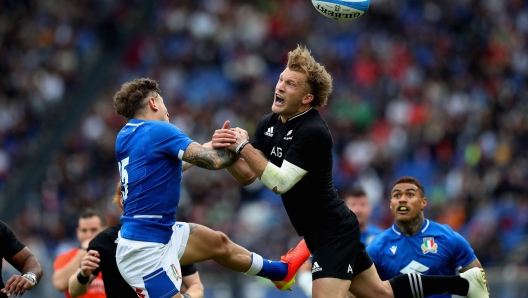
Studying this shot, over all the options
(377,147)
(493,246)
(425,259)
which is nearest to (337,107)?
(377,147)

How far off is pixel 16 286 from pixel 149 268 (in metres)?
1.10

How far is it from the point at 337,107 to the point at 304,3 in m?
3.84

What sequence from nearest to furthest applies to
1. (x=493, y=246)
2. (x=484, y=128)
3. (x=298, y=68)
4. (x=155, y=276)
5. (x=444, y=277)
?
(x=155, y=276)
(x=298, y=68)
(x=444, y=277)
(x=493, y=246)
(x=484, y=128)

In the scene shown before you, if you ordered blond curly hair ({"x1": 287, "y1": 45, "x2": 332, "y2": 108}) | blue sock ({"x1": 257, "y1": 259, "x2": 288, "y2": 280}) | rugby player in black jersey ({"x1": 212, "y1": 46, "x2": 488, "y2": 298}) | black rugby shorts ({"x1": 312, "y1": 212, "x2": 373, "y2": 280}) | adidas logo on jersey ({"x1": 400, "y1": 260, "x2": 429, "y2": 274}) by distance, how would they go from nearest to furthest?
rugby player in black jersey ({"x1": 212, "y1": 46, "x2": 488, "y2": 298}) < black rugby shorts ({"x1": 312, "y1": 212, "x2": 373, "y2": 280}) < blond curly hair ({"x1": 287, "y1": 45, "x2": 332, "y2": 108}) < blue sock ({"x1": 257, "y1": 259, "x2": 288, "y2": 280}) < adidas logo on jersey ({"x1": 400, "y1": 260, "x2": 429, "y2": 274})

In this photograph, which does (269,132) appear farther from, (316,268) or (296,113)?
(316,268)

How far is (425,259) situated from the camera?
9.05 meters

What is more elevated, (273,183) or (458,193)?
(458,193)

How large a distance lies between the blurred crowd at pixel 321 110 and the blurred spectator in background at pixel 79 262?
6330 mm

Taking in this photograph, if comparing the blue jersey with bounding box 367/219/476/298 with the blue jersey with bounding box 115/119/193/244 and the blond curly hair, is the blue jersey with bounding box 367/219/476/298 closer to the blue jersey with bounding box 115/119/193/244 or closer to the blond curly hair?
the blond curly hair

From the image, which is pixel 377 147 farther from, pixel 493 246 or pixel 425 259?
pixel 425 259

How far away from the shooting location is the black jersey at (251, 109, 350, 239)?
7352 millimetres

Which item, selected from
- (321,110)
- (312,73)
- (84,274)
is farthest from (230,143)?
(321,110)

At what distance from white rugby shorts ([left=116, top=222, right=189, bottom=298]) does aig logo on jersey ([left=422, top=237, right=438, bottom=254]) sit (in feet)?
9.63

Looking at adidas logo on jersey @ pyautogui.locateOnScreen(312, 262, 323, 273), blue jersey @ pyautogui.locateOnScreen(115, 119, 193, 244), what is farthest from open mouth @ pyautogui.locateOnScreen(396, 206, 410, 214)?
blue jersey @ pyautogui.locateOnScreen(115, 119, 193, 244)
